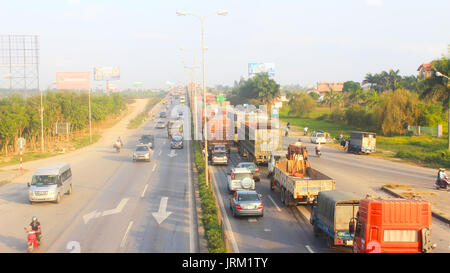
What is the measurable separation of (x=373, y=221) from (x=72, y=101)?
5542 centimetres

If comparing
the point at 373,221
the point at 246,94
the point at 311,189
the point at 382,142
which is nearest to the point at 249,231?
the point at 311,189

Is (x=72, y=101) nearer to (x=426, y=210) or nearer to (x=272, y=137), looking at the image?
(x=272, y=137)

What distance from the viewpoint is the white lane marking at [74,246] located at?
15289 mm

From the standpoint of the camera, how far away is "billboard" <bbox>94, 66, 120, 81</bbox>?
136 m

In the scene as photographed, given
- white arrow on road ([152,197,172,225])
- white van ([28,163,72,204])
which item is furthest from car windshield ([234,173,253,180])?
white van ([28,163,72,204])

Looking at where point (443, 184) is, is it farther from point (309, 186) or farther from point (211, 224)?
point (211, 224)

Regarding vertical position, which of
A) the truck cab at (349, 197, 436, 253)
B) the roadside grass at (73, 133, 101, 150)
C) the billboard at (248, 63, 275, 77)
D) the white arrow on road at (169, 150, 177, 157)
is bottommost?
the white arrow on road at (169, 150, 177, 157)

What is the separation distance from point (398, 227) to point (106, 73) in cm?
13393

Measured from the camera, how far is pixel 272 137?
34.4 metres

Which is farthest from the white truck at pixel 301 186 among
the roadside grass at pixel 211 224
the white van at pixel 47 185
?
the white van at pixel 47 185

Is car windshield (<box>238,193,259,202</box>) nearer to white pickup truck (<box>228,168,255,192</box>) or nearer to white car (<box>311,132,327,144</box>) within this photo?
white pickup truck (<box>228,168,255,192</box>)

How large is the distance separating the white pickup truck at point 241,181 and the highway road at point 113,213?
263 centimetres

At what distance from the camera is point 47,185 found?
22.9m

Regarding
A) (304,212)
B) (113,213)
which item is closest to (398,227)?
(304,212)
